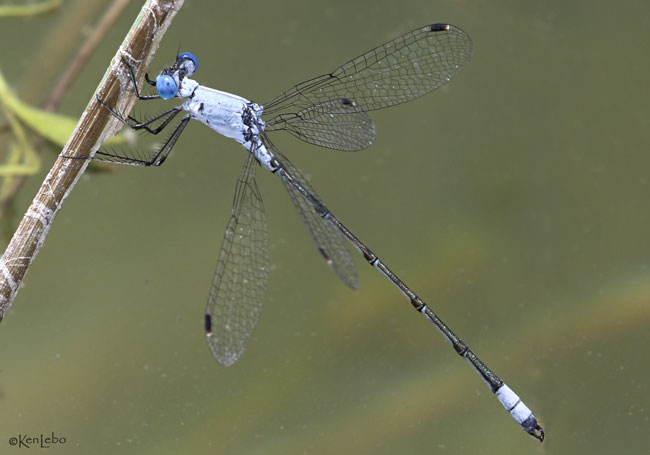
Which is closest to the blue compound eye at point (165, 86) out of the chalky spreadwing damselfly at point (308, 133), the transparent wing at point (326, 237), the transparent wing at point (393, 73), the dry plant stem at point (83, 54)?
the chalky spreadwing damselfly at point (308, 133)

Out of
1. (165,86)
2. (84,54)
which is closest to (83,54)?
(84,54)

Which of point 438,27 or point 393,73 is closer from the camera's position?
point 438,27

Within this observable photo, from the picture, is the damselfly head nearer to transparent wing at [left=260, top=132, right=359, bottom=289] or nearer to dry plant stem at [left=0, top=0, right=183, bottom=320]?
dry plant stem at [left=0, top=0, right=183, bottom=320]

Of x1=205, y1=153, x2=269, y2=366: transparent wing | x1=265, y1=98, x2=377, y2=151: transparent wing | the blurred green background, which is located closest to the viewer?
x1=205, y1=153, x2=269, y2=366: transparent wing

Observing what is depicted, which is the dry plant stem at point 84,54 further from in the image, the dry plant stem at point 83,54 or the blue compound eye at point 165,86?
the blue compound eye at point 165,86

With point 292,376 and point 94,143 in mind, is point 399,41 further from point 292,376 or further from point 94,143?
point 292,376

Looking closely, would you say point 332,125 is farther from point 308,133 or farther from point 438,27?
point 438,27

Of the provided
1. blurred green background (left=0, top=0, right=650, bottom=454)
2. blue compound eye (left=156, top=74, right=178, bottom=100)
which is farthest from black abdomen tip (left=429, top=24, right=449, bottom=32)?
blue compound eye (left=156, top=74, right=178, bottom=100)
